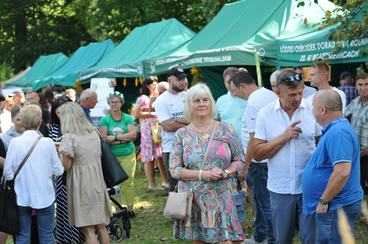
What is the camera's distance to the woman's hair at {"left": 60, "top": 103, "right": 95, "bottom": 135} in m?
6.66

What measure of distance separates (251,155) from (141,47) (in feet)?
39.4

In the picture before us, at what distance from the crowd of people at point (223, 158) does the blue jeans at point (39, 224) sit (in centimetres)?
1

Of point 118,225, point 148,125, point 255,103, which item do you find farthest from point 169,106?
point 148,125

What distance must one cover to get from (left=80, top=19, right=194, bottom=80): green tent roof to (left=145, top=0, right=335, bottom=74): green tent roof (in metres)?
3.09

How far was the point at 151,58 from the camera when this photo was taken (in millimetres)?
15703

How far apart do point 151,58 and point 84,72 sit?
17.8ft

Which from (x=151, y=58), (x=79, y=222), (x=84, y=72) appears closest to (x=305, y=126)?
(x=79, y=222)

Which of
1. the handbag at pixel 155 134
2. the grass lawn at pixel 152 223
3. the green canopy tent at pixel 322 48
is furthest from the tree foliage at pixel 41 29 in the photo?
the green canopy tent at pixel 322 48

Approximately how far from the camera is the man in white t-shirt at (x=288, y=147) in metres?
5.12

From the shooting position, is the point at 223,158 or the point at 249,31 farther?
the point at 249,31

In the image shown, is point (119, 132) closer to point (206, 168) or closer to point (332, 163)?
point (206, 168)

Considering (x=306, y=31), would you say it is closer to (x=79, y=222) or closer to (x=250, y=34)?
(x=250, y=34)

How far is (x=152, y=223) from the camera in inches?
370

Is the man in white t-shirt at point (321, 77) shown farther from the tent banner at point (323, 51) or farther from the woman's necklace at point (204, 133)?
the woman's necklace at point (204, 133)
